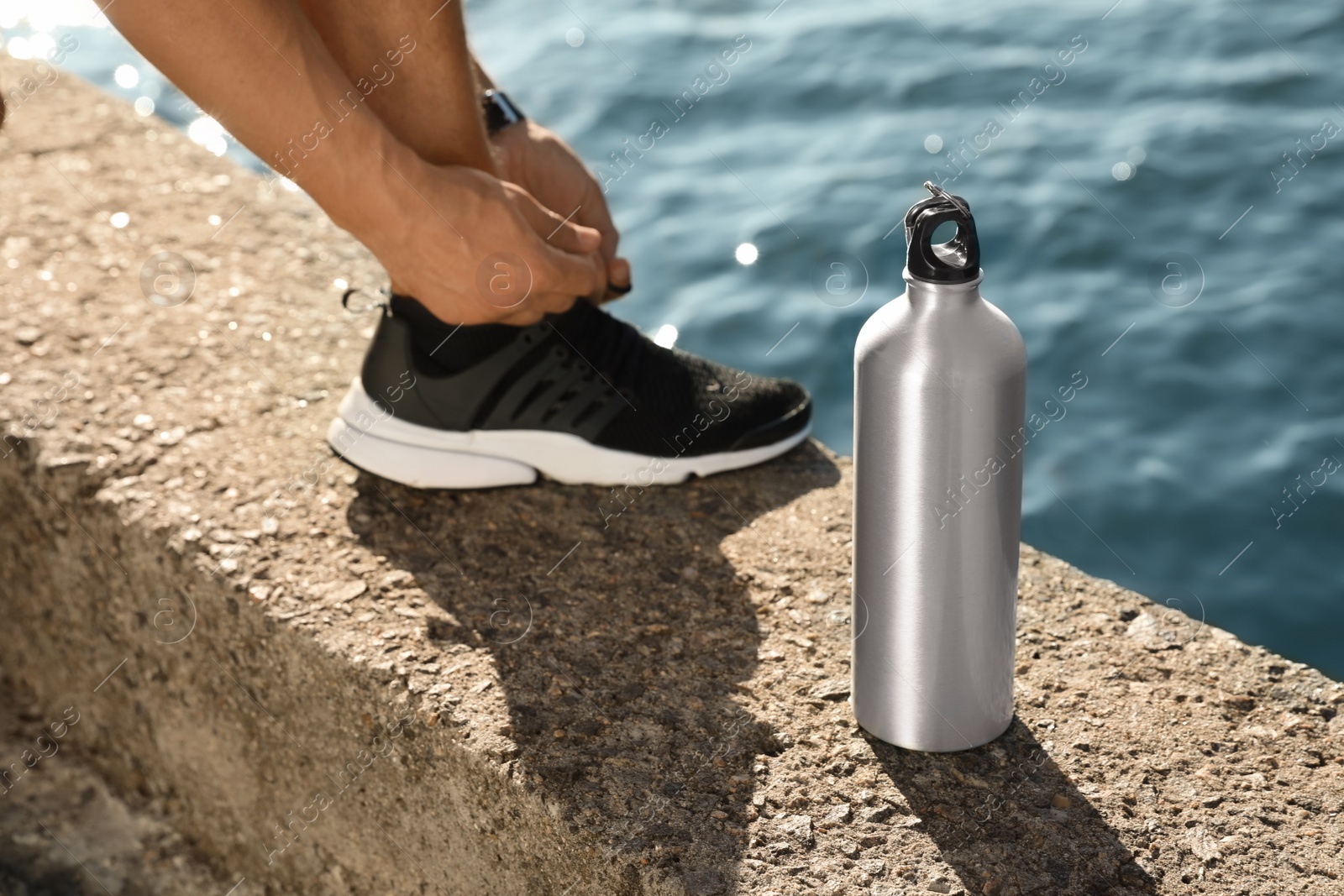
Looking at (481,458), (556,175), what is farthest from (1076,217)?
(481,458)

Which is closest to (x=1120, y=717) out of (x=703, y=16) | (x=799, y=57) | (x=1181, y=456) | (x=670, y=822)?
(x=670, y=822)

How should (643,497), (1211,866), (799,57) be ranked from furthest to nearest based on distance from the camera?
(799,57)
(643,497)
(1211,866)

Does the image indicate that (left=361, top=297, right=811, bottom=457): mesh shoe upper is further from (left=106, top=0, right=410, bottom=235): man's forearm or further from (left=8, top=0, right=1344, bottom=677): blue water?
(left=8, top=0, right=1344, bottom=677): blue water

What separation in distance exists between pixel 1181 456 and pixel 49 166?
9.47 ft

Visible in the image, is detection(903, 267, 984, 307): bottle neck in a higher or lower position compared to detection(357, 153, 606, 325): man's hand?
higher

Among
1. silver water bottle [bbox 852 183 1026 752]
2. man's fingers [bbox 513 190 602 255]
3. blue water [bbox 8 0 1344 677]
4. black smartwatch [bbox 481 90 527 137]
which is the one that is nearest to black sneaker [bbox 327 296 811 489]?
man's fingers [bbox 513 190 602 255]

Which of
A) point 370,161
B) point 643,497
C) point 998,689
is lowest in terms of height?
point 643,497

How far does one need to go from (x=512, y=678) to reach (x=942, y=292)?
773 millimetres

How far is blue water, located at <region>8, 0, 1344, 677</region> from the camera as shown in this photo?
3107mm

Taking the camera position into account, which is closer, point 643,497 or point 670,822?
point 670,822

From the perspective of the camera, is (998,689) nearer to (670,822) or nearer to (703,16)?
(670,822)

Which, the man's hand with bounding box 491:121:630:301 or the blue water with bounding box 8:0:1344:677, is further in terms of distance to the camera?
→ the blue water with bounding box 8:0:1344:677

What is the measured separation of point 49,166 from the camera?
310cm

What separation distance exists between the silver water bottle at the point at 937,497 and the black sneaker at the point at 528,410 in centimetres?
65
